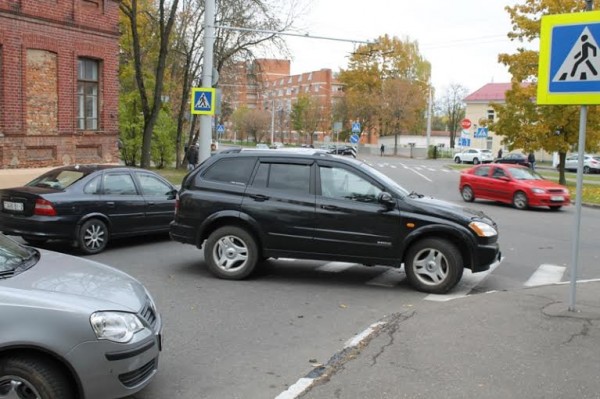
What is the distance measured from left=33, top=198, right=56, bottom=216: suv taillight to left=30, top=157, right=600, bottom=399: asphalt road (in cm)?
99

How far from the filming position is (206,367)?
16.5ft

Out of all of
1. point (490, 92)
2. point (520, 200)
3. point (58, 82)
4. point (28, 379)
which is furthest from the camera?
point (490, 92)

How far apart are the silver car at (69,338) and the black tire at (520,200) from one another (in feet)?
58.5

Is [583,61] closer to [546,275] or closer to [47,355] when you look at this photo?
[546,275]

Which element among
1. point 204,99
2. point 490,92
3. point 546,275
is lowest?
point 546,275

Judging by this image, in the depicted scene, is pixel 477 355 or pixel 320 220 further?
pixel 320 220

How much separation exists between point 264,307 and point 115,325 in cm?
326

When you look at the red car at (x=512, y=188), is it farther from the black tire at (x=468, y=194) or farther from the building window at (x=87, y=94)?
the building window at (x=87, y=94)

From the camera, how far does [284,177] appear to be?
845 centimetres

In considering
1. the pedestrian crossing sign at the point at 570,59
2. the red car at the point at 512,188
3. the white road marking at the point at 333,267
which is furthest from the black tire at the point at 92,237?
the red car at the point at 512,188

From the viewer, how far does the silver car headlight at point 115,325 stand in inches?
148

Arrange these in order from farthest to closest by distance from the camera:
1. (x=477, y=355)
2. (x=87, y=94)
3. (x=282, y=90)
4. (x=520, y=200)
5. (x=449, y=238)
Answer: (x=282, y=90)
(x=87, y=94)
(x=520, y=200)
(x=449, y=238)
(x=477, y=355)

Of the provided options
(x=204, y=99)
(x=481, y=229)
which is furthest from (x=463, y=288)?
(x=204, y=99)

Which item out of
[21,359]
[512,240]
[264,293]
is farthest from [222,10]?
[21,359]
